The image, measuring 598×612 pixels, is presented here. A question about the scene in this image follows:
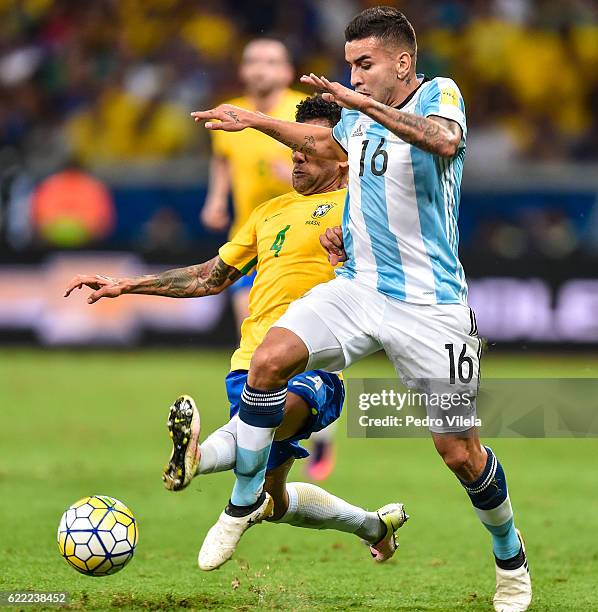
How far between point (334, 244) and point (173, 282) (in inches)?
32.4

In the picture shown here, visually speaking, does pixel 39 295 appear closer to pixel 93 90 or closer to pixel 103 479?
pixel 93 90

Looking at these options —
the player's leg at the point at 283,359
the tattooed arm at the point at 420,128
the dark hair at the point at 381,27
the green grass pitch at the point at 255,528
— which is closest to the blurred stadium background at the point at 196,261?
the green grass pitch at the point at 255,528

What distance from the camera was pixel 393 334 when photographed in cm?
535

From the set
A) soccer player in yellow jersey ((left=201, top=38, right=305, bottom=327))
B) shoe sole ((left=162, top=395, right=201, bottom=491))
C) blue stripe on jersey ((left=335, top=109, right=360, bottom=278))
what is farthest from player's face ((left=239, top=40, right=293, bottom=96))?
shoe sole ((left=162, top=395, right=201, bottom=491))

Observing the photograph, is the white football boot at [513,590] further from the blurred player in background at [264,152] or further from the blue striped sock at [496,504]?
the blurred player in background at [264,152]

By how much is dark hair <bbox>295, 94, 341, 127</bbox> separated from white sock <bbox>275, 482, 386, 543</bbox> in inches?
71.3

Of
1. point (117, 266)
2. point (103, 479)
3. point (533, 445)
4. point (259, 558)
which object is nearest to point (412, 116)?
point (259, 558)

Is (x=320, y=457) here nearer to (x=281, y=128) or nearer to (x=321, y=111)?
(x=321, y=111)

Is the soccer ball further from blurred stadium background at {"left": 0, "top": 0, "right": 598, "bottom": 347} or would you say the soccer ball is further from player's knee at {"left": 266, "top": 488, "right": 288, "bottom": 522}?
blurred stadium background at {"left": 0, "top": 0, "right": 598, "bottom": 347}

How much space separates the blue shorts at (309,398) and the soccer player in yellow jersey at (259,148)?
2969 millimetres

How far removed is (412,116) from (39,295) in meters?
10.9

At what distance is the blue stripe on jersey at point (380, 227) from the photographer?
5.38 m

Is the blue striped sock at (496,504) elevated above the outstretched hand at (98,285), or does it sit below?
below

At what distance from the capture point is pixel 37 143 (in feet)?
59.9
